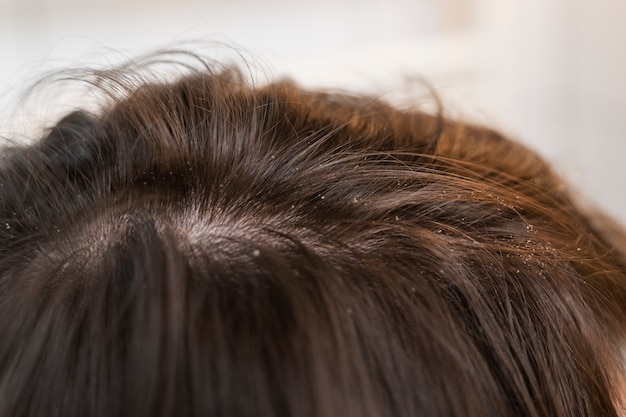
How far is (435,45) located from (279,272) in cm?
108

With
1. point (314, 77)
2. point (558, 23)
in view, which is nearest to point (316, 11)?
point (314, 77)

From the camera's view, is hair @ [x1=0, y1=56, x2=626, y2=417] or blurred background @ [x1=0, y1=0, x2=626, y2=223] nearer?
hair @ [x1=0, y1=56, x2=626, y2=417]

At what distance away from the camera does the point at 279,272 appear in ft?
1.16

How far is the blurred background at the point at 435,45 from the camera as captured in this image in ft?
3.88

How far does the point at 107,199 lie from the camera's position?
0.42 metres

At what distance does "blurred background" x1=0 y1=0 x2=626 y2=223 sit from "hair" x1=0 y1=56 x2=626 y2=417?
73 centimetres

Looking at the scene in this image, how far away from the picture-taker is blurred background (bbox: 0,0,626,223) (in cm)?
118

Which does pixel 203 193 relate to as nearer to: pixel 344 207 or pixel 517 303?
pixel 344 207

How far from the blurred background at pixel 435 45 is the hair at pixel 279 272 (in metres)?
0.73

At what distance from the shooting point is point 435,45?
1341 millimetres

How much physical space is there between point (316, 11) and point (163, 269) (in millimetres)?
1055

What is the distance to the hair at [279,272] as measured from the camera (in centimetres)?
33

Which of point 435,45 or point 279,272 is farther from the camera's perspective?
point 435,45

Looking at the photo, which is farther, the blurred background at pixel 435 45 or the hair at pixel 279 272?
the blurred background at pixel 435 45
